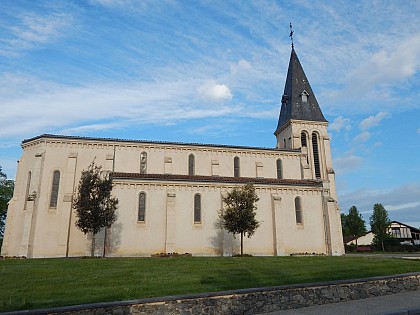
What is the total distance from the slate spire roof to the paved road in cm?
3271

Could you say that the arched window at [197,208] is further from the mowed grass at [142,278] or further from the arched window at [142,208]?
the mowed grass at [142,278]

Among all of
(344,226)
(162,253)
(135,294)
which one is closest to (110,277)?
(135,294)

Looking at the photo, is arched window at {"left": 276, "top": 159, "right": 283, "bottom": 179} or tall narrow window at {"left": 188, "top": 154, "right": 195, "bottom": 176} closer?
tall narrow window at {"left": 188, "top": 154, "right": 195, "bottom": 176}

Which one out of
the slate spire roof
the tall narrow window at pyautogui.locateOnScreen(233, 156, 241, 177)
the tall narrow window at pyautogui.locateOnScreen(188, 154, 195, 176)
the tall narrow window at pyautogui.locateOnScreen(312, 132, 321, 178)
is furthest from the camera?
the slate spire roof

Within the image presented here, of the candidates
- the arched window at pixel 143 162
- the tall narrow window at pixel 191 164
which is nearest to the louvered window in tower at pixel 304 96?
the tall narrow window at pixel 191 164

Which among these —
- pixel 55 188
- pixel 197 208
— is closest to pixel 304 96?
pixel 197 208

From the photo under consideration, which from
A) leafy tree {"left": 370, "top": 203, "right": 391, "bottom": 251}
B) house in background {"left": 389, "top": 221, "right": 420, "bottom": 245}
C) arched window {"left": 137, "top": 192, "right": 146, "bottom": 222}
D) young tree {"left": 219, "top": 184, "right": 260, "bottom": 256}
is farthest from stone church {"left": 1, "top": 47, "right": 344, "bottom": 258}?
house in background {"left": 389, "top": 221, "right": 420, "bottom": 245}

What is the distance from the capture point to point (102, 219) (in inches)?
1035

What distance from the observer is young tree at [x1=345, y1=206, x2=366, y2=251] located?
81312mm

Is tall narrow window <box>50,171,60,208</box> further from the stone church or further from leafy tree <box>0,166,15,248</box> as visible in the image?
leafy tree <box>0,166,15,248</box>

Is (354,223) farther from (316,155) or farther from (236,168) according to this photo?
(236,168)

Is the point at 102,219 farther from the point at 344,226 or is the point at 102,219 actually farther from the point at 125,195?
the point at 344,226

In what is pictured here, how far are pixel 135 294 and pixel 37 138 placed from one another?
2864 cm

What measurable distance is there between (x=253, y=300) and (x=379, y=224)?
62.9m
